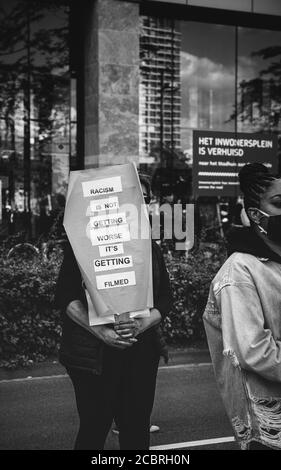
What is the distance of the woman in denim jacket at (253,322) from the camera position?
Answer: 2293mm

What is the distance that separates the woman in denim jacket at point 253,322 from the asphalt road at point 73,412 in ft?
8.97

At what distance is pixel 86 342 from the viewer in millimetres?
3344

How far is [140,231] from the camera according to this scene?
3.18 meters

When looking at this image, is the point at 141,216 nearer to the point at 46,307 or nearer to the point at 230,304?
the point at 230,304

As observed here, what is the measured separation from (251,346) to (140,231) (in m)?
1.07

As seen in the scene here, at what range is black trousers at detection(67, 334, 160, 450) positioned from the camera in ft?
10.9

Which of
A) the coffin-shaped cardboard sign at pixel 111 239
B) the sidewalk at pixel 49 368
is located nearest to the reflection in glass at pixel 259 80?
the sidewalk at pixel 49 368

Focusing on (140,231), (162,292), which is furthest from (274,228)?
(162,292)

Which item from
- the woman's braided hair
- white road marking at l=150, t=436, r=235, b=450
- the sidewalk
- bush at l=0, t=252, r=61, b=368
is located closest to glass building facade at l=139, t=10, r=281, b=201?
the sidewalk

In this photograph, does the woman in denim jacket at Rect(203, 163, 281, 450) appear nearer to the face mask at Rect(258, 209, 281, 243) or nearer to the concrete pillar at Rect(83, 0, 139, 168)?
the face mask at Rect(258, 209, 281, 243)

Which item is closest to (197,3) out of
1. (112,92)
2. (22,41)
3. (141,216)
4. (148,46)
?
(148,46)

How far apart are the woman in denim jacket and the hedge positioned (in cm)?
509

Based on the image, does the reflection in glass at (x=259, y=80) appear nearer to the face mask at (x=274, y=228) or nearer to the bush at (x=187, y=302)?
the bush at (x=187, y=302)
